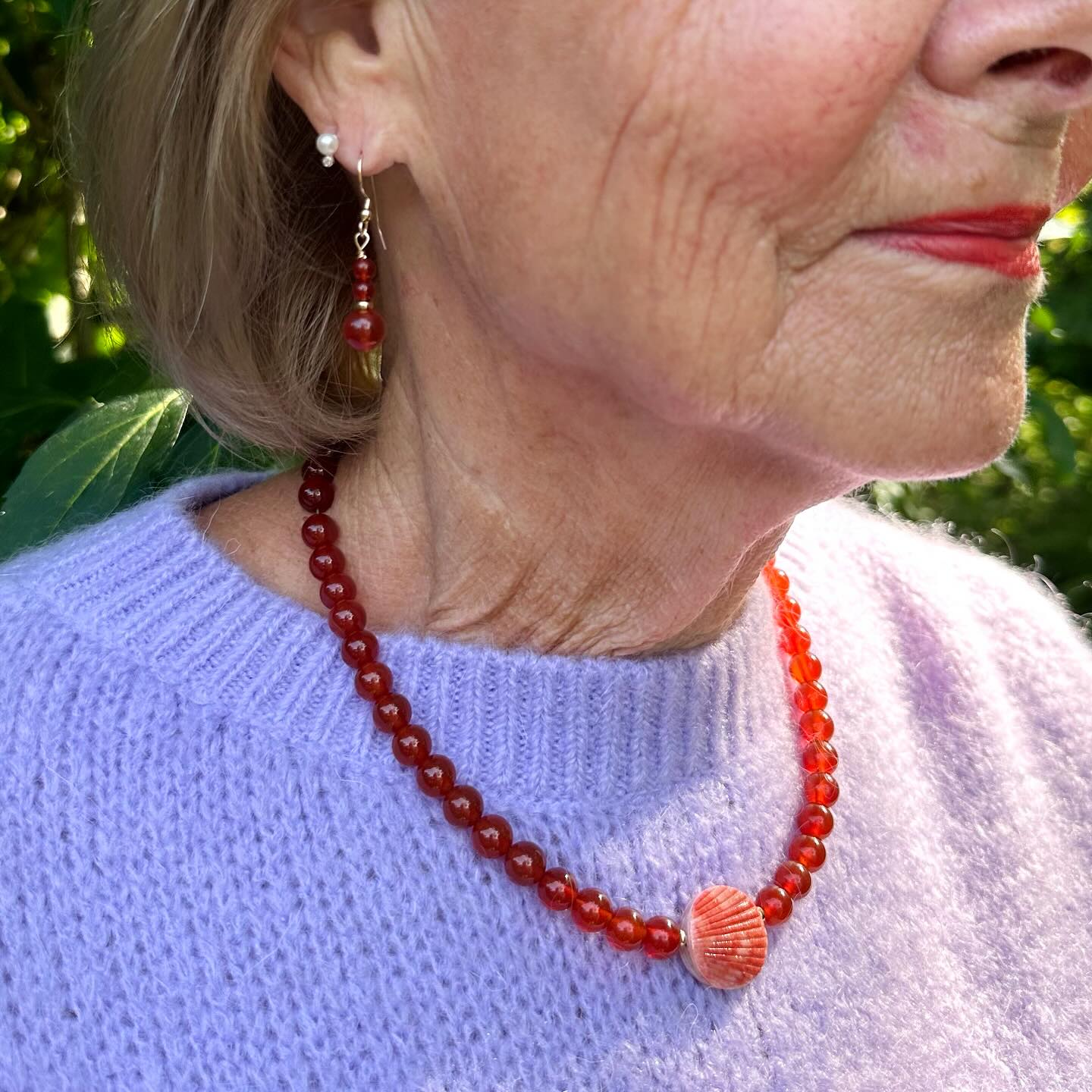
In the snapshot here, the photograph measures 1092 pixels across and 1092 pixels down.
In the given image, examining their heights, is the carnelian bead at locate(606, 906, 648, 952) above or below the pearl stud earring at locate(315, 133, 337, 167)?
below

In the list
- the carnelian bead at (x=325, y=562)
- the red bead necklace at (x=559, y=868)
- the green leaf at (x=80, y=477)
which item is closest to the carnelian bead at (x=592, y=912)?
the red bead necklace at (x=559, y=868)

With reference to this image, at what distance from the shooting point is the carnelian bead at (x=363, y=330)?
4.63ft

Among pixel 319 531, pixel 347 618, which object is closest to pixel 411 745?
pixel 347 618

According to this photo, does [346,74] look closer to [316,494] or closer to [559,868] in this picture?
[316,494]

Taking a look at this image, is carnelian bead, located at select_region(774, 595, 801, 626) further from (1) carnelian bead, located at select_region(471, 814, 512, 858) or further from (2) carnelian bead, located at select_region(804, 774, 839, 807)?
(1) carnelian bead, located at select_region(471, 814, 512, 858)

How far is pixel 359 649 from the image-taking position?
1376 mm

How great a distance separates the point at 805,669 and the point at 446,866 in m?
0.54

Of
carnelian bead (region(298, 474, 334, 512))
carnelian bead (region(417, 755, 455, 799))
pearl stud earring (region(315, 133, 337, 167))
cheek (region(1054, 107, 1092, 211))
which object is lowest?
carnelian bead (region(417, 755, 455, 799))

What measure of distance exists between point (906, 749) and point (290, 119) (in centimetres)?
104

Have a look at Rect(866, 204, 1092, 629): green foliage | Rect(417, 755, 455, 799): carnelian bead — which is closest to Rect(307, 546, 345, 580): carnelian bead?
Rect(417, 755, 455, 799): carnelian bead

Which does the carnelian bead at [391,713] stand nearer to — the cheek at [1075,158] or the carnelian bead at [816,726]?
the carnelian bead at [816,726]

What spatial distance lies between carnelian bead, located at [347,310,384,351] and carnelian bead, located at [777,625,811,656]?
0.62m

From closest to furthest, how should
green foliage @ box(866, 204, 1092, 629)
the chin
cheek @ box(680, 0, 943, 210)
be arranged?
1. cheek @ box(680, 0, 943, 210)
2. the chin
3. green foliage @ box(866, 204, 1092, 629)

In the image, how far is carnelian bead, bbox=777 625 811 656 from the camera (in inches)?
64.9
